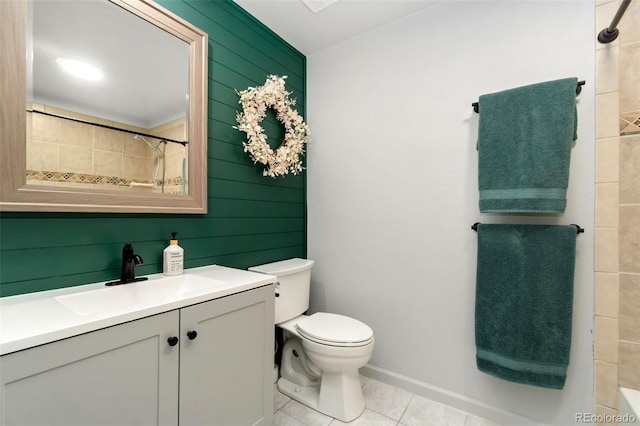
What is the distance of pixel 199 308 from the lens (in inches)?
42.2

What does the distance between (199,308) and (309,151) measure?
159 centimetres

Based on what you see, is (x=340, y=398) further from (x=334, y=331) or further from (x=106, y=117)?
(x=106, y=117)

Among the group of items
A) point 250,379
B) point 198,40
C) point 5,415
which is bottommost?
point 250,379

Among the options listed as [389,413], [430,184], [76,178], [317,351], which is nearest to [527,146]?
[430,184]

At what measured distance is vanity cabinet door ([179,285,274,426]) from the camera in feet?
3.43

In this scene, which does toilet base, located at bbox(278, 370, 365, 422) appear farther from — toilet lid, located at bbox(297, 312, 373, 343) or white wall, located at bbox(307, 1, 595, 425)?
white wall, located at bbox(307, 1, 595, 425)

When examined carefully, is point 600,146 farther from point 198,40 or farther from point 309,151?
point 198,40

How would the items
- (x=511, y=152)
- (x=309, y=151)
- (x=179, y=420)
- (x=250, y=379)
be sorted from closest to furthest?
(x=179, y=420), (x=250, y=379), (x=511, y=152), (x=309, y=151)

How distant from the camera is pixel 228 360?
1.18m

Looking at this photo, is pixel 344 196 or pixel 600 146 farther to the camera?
pixel 344 196

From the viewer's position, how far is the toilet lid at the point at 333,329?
5.09 feet

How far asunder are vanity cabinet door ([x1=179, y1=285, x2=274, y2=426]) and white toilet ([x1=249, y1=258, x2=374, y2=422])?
329 millimetres

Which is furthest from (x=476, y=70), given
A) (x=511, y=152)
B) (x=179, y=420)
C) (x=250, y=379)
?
(x=179, y=420)

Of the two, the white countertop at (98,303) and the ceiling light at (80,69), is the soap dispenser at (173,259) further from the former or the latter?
the ceiling light at (80,69)
